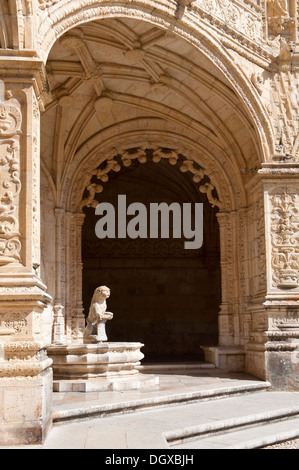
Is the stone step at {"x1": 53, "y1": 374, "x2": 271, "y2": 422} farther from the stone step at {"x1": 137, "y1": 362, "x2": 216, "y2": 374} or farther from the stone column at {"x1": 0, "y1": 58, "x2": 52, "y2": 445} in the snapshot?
the stone step at {"x1": 137, "y1": 362, "x2": 216, "y2": 374}

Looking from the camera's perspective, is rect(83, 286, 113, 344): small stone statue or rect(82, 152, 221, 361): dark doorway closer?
rect(83, 286, 113, 344): small stone statue

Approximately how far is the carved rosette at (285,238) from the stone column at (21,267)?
15.0 feet

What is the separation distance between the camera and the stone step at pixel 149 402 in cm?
677

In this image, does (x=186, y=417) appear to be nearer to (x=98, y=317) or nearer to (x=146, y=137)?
(x=98, y=317)

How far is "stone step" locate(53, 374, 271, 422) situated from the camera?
6.77 m

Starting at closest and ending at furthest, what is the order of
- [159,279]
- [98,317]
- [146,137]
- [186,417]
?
1. [186,417]
2. [98,317]
3. [146,137]
4. [159,279]

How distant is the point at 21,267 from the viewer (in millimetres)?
6184

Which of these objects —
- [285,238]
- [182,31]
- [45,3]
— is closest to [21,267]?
[45,3]

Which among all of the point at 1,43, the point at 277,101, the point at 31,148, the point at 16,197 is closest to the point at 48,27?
the point at 1,43

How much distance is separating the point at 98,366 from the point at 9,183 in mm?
3585

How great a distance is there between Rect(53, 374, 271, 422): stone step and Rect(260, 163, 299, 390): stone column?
0.42 metres
